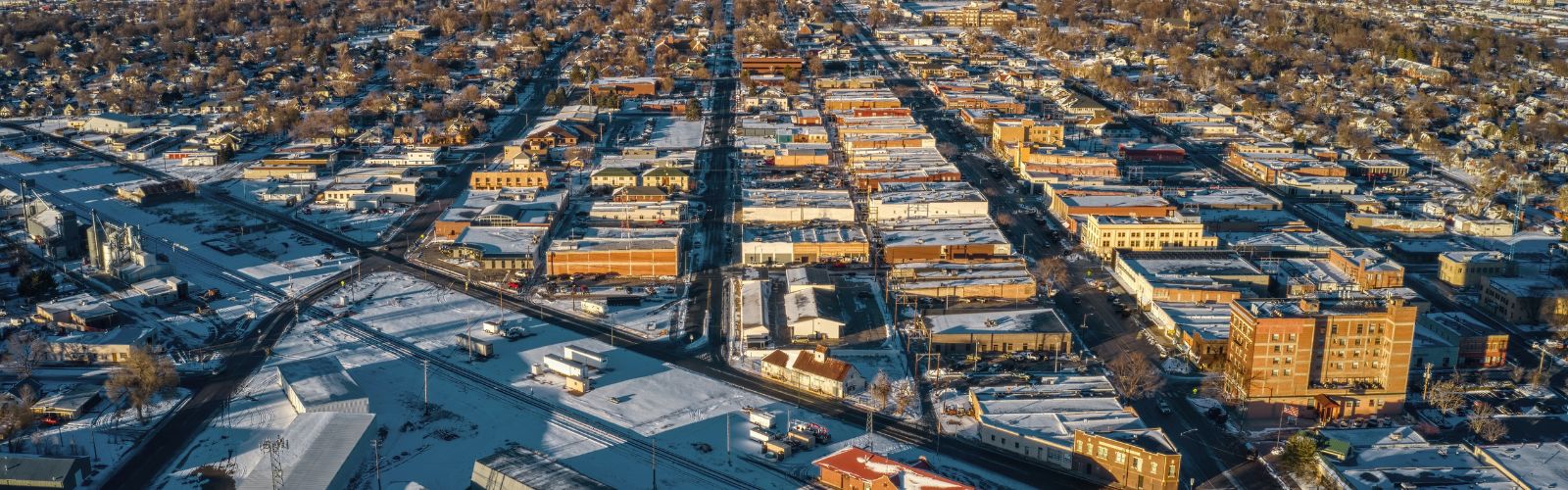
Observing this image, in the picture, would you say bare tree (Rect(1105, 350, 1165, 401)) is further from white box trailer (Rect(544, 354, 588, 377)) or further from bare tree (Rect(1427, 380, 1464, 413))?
white box trailer (Rect(544, 354, 588, 377))

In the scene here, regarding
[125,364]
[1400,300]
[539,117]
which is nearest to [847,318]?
[1400,300]

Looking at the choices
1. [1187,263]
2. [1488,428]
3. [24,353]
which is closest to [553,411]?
[24,353]

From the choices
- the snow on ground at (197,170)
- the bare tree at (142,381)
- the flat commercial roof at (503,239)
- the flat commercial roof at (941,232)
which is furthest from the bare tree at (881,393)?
the snow on ground at (197,170)

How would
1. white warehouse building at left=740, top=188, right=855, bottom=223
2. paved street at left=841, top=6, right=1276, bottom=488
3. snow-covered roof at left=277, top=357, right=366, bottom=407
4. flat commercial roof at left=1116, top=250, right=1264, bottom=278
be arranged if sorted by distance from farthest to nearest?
white warehouse building at left=740, top=188, right=855, bottom=223 < flat commercial roof at left=1116, top=250, right=1264, bottom=278 < snow-covered roof at left=277, top=357, right=366, bottom=407 < paved street at left=841, top=6, right=1276, bottom=488

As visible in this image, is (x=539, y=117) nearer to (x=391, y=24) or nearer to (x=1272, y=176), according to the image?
(x=1272, y=176)

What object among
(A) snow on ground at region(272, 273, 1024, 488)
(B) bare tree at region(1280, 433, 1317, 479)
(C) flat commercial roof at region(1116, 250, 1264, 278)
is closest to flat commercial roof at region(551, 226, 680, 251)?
(A) snow on ground at region(272, 273, 1024, 488)

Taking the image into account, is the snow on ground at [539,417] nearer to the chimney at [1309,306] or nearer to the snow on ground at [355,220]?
the chimney at [1309,306]
